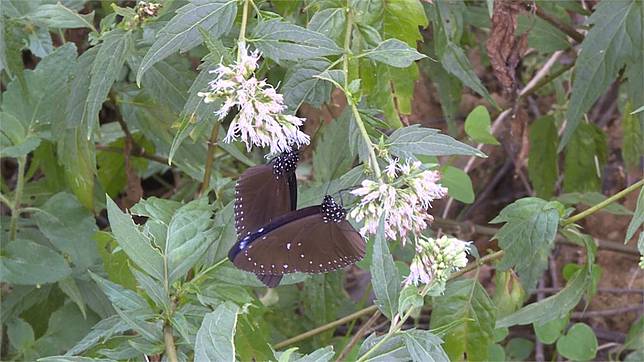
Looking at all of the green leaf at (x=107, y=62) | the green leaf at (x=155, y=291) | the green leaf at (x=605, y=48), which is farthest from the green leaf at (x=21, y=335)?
the green leaf at (x=605, y=48)

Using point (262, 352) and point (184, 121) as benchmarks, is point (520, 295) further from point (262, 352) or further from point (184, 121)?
point (184, 121)

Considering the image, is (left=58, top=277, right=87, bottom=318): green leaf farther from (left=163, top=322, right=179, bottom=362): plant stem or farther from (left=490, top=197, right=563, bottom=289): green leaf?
(left=490, top=197, right=563, bottom=289): green leaf

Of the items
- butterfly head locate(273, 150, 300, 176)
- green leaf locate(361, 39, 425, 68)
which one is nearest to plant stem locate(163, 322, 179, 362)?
butterfly head locate(273, 150, 300, 176)

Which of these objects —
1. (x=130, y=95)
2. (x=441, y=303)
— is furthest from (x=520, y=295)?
(x=130, y=95)

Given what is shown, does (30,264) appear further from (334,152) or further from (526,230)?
(526,230)

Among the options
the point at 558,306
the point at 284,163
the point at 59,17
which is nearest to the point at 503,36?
the point at 558,306

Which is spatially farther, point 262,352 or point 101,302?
point 101,302
